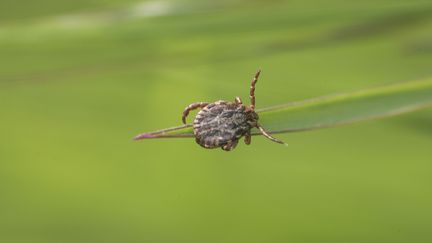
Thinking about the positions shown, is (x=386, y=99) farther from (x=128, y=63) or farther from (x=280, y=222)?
(x=128, y=63)

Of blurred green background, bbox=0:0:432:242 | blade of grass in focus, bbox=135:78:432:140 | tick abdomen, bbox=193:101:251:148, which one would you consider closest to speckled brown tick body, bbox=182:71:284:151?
tick abdomen, bbox=193:101:251:148

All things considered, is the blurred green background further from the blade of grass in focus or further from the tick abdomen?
the blade of grass in focus

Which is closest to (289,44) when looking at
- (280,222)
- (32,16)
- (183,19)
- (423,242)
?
(183,19)

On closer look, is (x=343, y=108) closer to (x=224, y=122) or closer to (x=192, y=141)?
(x=224, y=122)

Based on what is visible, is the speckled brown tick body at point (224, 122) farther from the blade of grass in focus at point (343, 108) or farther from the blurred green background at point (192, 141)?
the blade of grass in focus at point (343, 108)

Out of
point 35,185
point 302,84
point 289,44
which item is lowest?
point 35,185

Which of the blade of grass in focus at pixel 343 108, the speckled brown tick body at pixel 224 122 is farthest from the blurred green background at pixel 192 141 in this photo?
the blade of grass in focus at pixel 343 108
